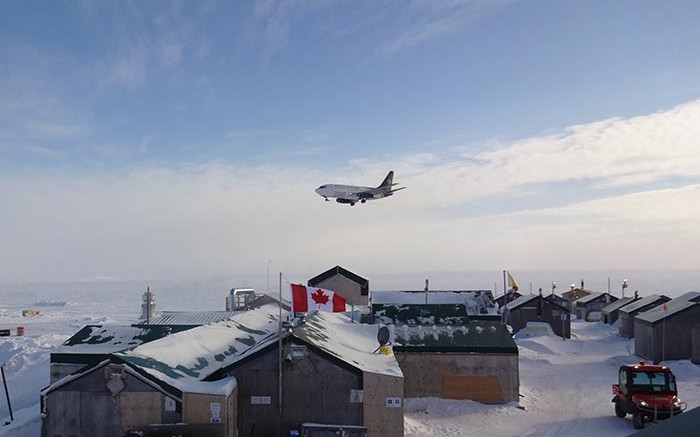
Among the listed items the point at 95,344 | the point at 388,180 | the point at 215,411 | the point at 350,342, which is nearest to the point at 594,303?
the point at 388,180

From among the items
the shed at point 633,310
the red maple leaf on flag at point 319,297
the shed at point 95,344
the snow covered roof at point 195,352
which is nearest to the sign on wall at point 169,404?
the snow covered roof at point 195,352

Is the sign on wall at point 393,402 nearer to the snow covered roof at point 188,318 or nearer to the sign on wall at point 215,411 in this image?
the sign on wall at point 215,411

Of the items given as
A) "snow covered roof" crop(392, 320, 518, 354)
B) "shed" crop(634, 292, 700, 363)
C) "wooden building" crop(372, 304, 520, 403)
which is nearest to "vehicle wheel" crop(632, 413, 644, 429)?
"wooden building" crop(372, 304, 520, 403)

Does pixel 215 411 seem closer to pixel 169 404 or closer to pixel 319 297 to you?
pixel 169 404

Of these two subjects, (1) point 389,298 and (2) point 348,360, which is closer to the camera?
(2) point 348,360

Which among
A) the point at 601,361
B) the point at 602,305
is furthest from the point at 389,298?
the point at 602,305

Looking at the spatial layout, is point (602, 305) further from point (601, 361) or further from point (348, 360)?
point (348, 360)
